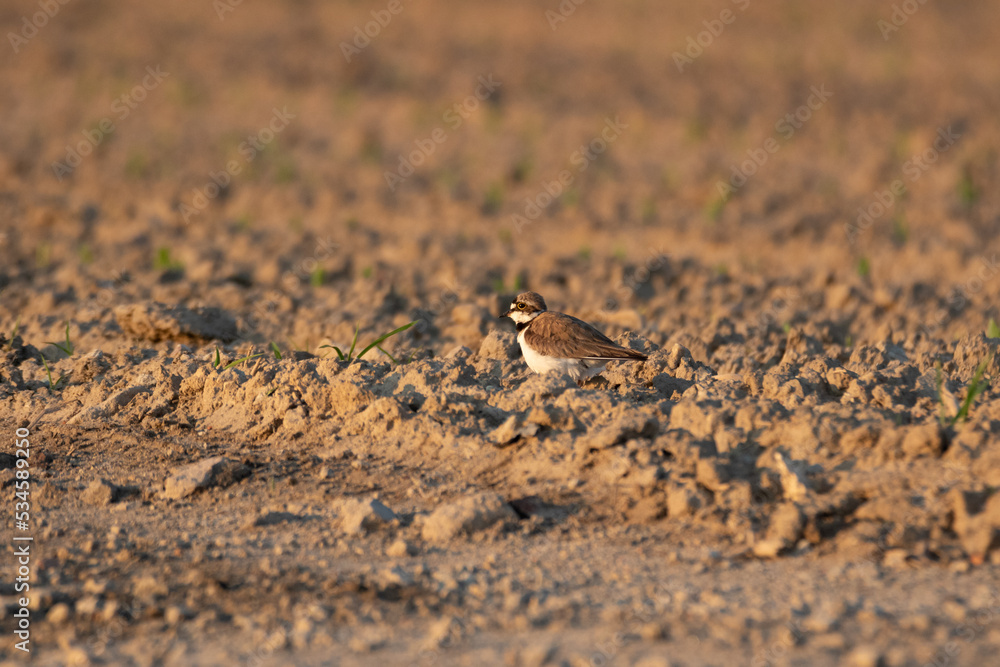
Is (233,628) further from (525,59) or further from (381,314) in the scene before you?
(525,59)

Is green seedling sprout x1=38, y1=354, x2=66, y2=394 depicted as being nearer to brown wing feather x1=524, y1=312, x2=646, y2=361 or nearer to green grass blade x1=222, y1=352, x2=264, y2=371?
green grass blade x1=222, y1=352, x2=264, y2=371

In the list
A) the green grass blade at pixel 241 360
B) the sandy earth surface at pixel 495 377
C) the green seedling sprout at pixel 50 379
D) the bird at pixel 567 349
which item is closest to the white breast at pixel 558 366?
the bird at pixel 567 349

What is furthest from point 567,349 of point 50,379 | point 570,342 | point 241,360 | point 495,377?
point 50,379

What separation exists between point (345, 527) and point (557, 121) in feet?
39.1

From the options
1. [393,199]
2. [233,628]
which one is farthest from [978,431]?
[393,199]

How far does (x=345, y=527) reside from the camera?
3859 mm

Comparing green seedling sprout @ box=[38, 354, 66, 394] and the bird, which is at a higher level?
the bird

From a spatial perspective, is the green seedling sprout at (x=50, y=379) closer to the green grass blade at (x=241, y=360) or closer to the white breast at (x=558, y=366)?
the green grass blade at (x=241, y=360)

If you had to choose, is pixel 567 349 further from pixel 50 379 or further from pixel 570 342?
pixel 50 379

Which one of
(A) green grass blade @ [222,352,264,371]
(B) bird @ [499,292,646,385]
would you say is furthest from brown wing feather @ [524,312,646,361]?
(A) green grass blade @ [222,352,264,371]

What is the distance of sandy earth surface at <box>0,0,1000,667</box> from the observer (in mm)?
3227

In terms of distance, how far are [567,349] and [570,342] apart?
5 centimetres

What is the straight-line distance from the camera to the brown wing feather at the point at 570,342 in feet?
16.5

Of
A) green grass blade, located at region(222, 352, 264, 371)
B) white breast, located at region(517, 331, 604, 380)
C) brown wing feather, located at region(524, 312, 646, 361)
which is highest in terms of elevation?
brown wing feather, located at region(524, 312, 646, 361)
